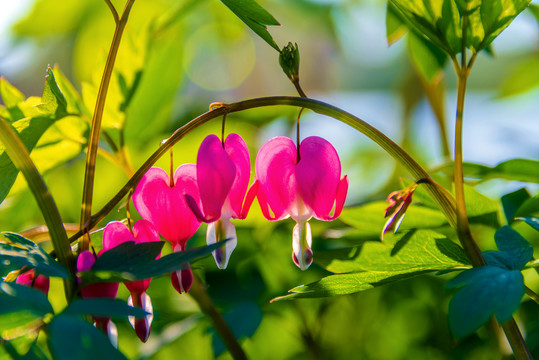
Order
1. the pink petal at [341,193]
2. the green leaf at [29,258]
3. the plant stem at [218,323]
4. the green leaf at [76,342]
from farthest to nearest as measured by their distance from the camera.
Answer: the plant stem at [218,323] → the pink petal at [341,193] → the green leaf at [29,258] → the green leaf at [76,342]

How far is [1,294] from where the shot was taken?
1.69ft

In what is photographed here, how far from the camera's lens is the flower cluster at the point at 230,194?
29.4 inches

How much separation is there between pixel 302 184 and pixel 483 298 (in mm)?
317

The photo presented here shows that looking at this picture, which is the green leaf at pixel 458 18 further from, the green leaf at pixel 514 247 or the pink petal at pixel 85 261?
the pink petal at pixel 85 261

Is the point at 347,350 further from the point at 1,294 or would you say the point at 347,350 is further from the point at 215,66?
the point at 215,66

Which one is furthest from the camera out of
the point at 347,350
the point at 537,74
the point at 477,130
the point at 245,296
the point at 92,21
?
the point at 92,21

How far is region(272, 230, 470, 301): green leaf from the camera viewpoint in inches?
26.5

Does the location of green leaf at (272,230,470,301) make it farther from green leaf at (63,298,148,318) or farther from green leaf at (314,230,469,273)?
green leaf at (63,298,148,318)

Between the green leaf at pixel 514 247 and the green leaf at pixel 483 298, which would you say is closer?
the green leaf at pixel 483 298

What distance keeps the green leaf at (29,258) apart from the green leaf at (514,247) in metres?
0.52

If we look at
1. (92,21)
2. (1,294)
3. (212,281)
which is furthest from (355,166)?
(1,294)

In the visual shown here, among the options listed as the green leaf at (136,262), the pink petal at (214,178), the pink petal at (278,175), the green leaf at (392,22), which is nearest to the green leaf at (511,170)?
the green leaf at (392,22)

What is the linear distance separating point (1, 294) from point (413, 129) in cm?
192

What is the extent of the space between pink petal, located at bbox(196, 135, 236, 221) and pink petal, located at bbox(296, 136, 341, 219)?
106 millimetres
